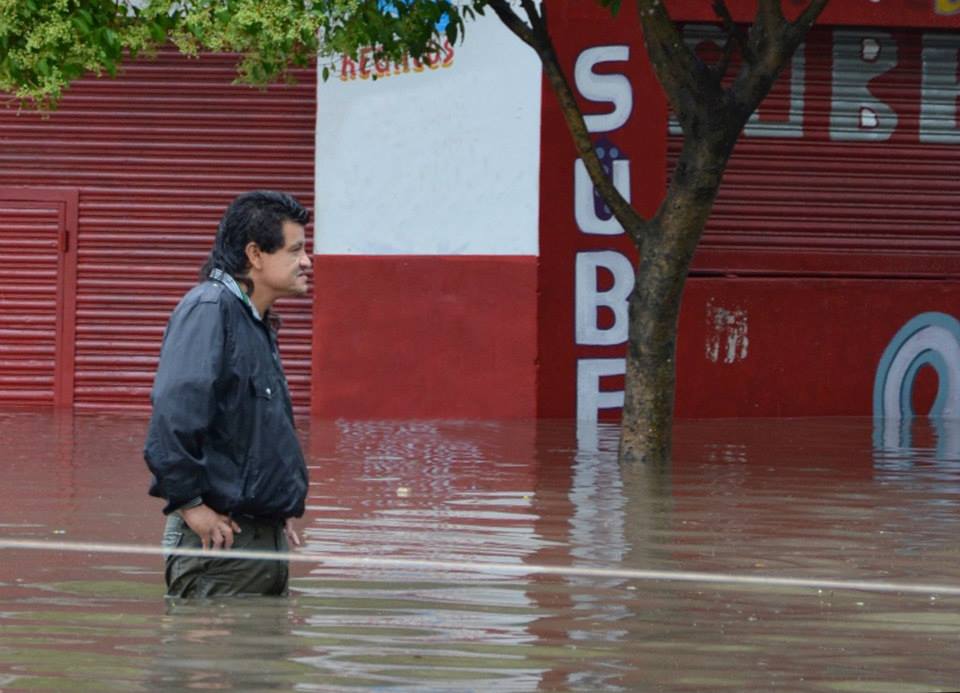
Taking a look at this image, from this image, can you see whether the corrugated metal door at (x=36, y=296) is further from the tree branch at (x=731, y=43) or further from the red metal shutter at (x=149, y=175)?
the tree branch at (x=731, y=43)

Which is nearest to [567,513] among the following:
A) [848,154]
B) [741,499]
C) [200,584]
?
[741,499]

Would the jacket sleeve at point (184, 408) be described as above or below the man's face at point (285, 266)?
below

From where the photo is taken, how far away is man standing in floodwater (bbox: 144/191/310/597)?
5.18m

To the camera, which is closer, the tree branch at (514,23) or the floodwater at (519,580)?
the floodwater at (519,580)

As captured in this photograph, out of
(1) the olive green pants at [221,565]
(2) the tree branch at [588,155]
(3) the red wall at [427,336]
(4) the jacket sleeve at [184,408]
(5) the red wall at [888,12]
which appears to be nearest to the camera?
(4) the jacket sleeve at [184,408]

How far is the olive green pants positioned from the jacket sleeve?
0.21 metres

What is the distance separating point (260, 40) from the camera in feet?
35.9

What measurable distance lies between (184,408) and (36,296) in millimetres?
12335

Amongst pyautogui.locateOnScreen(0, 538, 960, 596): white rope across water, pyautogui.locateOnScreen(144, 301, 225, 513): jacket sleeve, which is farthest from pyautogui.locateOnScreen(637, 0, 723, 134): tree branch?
pyautogui.locateOnScreen(144, 301, 225, 513): jacket sleeve

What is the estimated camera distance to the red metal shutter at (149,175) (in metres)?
16.8

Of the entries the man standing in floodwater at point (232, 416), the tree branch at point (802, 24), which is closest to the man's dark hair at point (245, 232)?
the man standing in floodwater at point (232, 416)

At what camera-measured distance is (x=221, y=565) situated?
5.44 meters

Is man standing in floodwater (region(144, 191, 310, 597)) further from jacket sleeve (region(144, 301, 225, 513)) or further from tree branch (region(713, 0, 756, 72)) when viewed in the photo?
tree branch (region(713, 0, 756, 72))

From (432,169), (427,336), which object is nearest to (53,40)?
Result: (432,169)
